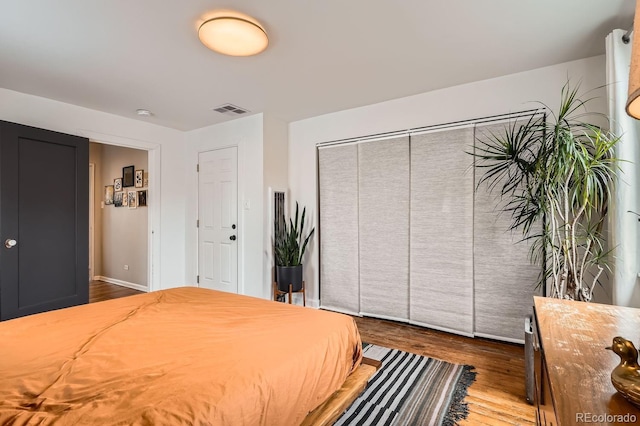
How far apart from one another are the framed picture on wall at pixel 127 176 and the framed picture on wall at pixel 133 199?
150 millimetres

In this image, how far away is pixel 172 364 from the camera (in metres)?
1.18

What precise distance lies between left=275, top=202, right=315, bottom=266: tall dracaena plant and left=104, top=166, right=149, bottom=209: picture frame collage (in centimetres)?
246

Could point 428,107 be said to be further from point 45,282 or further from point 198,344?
point 45,282

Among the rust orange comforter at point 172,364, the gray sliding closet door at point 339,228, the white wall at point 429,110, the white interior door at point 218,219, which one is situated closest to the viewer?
the rust orange comforter at point 172,364

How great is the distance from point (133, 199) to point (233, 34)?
3983 millimetres

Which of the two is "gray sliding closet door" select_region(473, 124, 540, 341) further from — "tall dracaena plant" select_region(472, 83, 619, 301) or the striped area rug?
the striped area rug

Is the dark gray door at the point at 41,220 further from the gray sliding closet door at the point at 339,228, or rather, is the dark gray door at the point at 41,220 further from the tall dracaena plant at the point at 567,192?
the tall dracaena plant at the point at 567,192

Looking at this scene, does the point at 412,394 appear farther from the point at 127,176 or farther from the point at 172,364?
the point at 127,176

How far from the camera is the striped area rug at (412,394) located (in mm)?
1812

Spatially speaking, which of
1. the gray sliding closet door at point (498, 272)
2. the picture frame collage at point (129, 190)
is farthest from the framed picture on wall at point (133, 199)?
the gray sliding closet door at point (498, 272)

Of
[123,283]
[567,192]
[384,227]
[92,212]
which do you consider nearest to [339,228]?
[384,227]

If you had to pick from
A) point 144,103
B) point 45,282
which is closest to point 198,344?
point 45,282

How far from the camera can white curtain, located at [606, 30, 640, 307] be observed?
6.48 feet

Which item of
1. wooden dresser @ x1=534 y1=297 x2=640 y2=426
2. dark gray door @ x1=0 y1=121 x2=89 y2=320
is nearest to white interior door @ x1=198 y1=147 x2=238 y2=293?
dark gray door @ x1=0 y1=121 x2=89 y2=320
